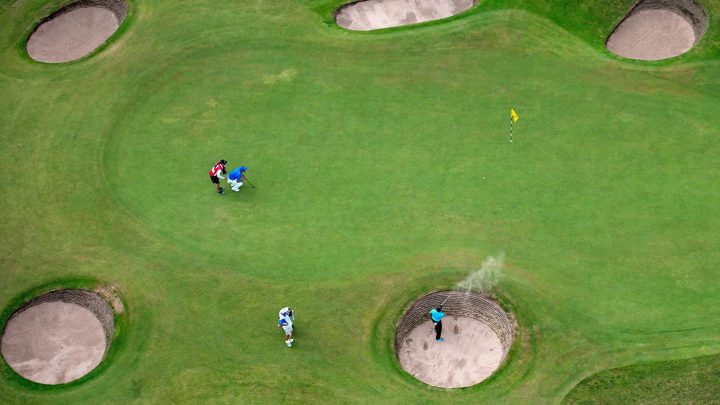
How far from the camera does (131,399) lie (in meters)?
30.0

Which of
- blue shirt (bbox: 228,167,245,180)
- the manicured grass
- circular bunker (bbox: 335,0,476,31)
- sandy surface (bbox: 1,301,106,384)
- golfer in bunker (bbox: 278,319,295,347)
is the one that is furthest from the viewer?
circular bunker (bbox: 335,0,476,31)

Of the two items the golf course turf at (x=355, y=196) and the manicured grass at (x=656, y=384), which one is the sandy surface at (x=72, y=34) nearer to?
the golf course turf at (x=355, y=196)

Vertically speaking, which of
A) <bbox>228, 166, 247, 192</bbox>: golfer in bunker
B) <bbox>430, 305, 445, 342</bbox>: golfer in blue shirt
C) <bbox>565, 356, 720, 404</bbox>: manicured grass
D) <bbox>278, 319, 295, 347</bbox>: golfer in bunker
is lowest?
<bbox>565, 356, 720, 404</bbox>: manicured grass

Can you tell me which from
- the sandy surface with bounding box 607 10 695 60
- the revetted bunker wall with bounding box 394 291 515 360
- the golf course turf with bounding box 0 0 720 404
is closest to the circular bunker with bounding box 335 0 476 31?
the golf course turf with bounding box 0 0 720 404

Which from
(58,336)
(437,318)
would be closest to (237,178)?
(58,336)

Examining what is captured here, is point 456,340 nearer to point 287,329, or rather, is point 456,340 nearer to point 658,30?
point 287,329

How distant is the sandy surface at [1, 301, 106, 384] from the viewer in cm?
3134

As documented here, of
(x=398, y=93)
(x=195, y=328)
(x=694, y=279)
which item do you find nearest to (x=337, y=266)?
(x=195, y=328)

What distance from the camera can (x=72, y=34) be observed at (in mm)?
46406

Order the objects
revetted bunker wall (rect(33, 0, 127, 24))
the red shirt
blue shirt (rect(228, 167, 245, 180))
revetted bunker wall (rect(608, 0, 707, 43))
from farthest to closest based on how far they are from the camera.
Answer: revetted bunker wall (rect(33, 0, 127, 24))
revetted bunker wall (rect(608, 0, 707, 43))
blue shirt (rect(228, 167, 245, 180))
the red shirt

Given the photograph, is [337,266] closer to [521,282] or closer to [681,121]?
[521,282]

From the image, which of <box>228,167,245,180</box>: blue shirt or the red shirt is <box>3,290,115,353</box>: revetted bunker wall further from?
<box>228,167,245,180</box>: blue shirt

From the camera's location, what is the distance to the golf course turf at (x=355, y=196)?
3056 centimetres

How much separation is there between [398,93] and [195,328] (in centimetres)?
1731
